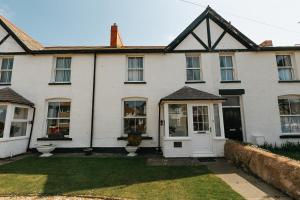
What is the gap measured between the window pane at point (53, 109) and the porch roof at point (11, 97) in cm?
98

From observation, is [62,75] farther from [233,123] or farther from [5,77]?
[233,123]

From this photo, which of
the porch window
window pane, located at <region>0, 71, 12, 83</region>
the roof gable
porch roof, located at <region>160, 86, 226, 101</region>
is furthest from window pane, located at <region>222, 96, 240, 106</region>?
window pane, located at <region>0, 71, 12, 83</region>

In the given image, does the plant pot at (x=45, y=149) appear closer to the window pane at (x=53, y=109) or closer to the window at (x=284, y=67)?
the window pane at (x=53, y=109)

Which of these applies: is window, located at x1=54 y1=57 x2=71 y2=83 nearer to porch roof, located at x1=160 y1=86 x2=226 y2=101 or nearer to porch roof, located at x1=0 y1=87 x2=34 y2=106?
porch roof, located at x1=0 y1=87 x2=34 y2=106

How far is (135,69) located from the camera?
41.2 feet

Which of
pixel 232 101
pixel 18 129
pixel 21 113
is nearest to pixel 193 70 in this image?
pixel 232 101

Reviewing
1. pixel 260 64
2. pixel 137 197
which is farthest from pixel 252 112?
pixel 137 197

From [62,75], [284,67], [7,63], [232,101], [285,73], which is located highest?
[7,63]

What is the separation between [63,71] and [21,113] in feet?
11.3

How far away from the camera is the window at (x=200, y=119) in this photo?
34.4 feet

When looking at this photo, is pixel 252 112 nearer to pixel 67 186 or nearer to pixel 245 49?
pixel 245 49

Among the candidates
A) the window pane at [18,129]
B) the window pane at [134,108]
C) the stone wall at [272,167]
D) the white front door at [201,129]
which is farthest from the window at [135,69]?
the stone wall at [272,167]

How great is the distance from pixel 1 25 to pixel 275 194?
1664 cm

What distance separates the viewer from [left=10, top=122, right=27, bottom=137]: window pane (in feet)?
34.7
